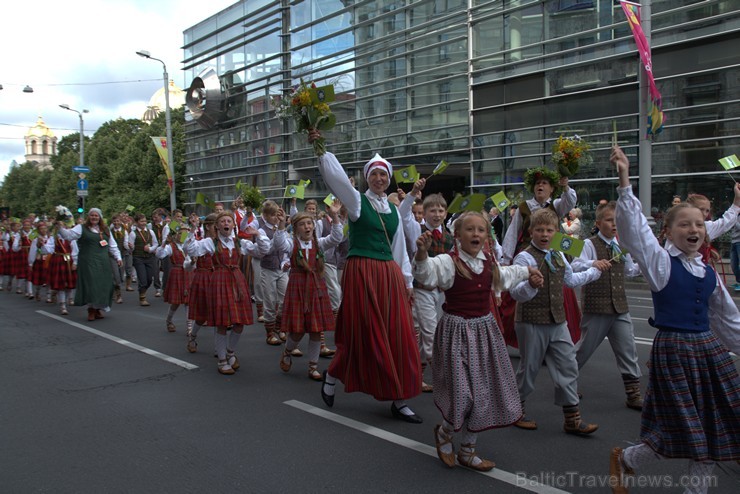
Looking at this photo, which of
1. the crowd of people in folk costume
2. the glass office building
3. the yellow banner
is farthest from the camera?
the yellow banner

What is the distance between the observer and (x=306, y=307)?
665 centimetres

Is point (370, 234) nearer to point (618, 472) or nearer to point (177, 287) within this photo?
point (618, 472)

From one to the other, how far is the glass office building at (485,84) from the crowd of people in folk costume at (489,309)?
31.4ft

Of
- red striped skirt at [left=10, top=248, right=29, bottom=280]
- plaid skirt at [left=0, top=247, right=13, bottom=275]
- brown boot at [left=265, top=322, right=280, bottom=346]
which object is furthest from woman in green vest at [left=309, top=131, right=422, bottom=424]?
plaid skirt at [left=0, top=247, right=13, bottom=275]

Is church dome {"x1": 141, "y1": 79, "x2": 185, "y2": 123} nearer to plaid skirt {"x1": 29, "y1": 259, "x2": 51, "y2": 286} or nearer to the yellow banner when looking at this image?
the yellow banner

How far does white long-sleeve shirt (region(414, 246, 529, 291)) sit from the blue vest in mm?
1063

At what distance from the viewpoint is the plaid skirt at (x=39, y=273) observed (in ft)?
46.7

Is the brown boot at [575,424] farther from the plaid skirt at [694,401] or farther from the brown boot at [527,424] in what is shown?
the plaid skirt at [694,401]

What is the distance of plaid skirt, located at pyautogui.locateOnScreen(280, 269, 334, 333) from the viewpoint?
259 inches

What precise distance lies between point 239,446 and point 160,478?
26.2 inches

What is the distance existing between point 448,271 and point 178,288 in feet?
24.0

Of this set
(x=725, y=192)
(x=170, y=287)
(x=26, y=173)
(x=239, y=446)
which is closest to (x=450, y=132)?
(x=725, y=192)

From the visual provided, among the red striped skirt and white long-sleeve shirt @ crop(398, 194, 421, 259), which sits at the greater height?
white long-sleeve shirt @ crop(398, 194, 421, 259)

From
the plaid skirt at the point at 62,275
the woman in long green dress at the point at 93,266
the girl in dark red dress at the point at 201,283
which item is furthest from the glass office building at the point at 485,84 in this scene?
the girl in dark red dress at the point at 201,283
